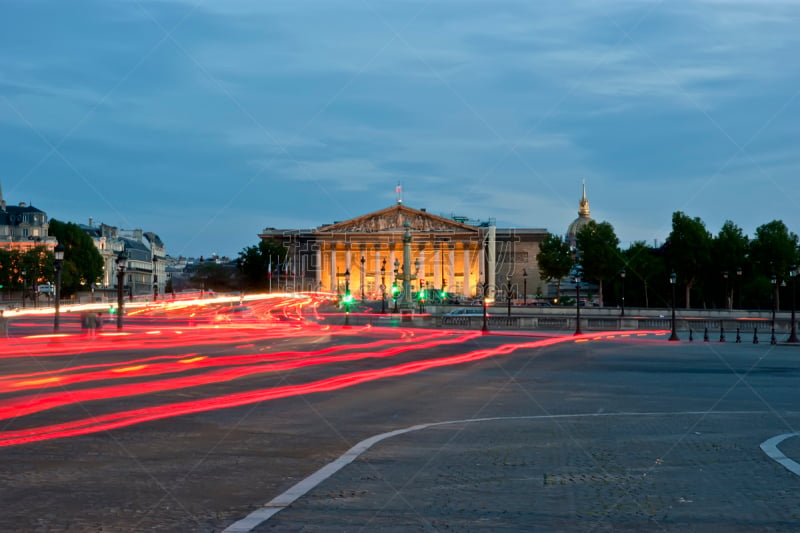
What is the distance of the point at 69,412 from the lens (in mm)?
16578

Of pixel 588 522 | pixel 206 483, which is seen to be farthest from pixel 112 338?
pixel 588 522

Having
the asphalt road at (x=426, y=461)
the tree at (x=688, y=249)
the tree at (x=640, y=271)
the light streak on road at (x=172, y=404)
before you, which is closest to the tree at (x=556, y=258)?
the tree at (x=640, y=271)

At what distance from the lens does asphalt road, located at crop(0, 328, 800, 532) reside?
8.82 meters

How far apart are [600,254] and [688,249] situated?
1760 centimetres

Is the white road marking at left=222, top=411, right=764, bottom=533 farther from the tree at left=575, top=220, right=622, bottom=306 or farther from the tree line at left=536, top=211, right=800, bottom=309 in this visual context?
the tree at left=575, top=220, right=622, bottom=306

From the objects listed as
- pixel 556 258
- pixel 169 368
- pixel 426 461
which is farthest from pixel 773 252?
pixel 426 461

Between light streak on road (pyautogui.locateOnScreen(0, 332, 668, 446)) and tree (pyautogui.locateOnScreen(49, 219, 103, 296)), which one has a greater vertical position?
tree (pyautogui.locateOnScreen(49, 219, 103, 296))

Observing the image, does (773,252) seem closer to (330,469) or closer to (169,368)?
(169,368)

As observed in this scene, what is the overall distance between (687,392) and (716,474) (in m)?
12.5

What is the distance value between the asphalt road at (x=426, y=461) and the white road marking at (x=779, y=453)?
161 mm

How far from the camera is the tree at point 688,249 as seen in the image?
132 m

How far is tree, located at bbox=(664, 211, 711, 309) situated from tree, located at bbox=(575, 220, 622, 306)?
12.8m

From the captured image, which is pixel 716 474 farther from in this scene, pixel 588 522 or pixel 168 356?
pixel 168 356

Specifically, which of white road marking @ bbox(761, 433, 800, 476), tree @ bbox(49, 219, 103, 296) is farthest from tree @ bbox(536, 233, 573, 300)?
white road marking @ bbox(761, 433, 800, 476)
